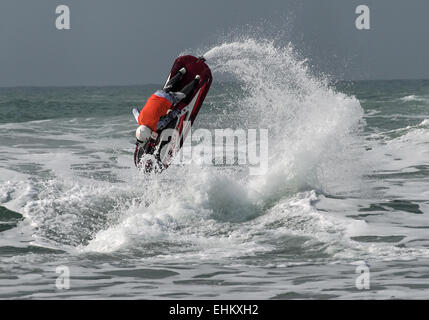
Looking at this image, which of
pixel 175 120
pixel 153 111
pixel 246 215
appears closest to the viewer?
pixel 246 215

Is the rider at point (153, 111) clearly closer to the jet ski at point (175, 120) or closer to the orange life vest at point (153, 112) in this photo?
the orange life vest at point (153, 112)

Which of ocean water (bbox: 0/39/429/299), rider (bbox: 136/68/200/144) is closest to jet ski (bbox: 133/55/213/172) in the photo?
rider (bbox: 136/68/200/144)

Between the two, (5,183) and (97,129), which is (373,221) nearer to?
(5,183)

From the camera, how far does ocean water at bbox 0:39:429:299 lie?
264 inches

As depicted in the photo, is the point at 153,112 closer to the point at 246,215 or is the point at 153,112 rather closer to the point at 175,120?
the point at 175,120

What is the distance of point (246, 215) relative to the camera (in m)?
9.97

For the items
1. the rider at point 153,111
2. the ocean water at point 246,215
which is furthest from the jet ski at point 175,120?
the ocean water at point 246,215

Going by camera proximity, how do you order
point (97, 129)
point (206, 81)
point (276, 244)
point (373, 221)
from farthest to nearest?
point (97, 129)
point (206, 81)
point (373, 221)
point (276, 244)

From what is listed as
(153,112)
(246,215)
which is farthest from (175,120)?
(246,215)

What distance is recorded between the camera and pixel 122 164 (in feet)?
50.8

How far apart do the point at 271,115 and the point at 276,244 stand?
5.11 m

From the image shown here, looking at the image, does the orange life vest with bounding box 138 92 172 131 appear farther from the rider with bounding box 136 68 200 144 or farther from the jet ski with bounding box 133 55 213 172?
the jet ski with bounding box 133 55 213 172

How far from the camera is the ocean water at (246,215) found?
6.70 m
